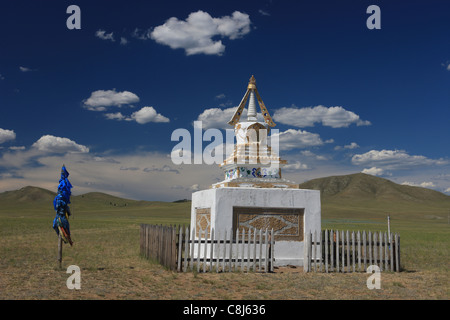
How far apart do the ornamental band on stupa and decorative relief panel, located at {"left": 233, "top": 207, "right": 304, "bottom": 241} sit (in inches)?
61.4

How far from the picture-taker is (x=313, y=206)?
56.0 ft

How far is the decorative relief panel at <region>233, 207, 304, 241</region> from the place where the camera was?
16469 mm

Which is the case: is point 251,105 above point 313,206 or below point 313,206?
above

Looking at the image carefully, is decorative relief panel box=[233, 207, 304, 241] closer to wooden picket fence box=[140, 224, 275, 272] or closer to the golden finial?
wooden picket fence box=[140, 224, 275, 272]

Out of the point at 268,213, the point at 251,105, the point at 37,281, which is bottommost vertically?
the point at 37,281

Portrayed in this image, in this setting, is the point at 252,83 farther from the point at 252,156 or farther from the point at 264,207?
the point at 264,207

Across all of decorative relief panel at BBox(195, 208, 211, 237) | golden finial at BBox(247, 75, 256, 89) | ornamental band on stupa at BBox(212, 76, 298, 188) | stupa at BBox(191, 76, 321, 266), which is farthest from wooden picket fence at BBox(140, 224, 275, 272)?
golden finial at BBox(247, 75, 256, 89)

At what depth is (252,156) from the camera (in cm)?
1916

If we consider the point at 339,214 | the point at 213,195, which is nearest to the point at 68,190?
the point at 213,195

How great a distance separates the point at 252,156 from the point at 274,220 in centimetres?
380

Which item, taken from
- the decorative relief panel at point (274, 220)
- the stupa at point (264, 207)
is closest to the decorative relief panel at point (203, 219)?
the stupa at point (264, 207)
